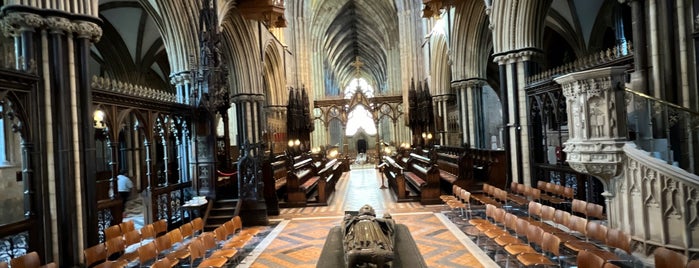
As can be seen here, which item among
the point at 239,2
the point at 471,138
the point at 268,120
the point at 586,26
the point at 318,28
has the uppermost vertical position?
the point at 318,28

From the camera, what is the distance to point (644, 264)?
15.7ft

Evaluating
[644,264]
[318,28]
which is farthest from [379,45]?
[644,264]

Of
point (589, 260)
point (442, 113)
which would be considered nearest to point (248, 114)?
point (442, 113)

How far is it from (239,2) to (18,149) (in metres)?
8.15

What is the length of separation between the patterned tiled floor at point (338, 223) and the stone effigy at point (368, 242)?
186 centimetres

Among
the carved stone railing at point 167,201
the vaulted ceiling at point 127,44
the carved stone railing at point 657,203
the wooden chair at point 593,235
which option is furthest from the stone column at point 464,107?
the vaulted ceiling at point 127,44

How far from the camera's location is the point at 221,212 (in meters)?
8.52

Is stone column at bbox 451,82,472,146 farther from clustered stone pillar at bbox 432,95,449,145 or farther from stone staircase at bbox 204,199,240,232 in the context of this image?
stone staircase at bbox 204,199,240,232

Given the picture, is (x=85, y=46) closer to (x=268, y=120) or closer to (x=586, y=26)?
(x=268, y=120)

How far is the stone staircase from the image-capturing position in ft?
27.0

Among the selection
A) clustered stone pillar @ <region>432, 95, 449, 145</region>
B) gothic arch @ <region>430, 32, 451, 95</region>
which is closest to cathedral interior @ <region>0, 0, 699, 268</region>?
gothic arch @ <region>430, 32, 451, 95</region>

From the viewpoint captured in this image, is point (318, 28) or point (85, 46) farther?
point (318, 28)

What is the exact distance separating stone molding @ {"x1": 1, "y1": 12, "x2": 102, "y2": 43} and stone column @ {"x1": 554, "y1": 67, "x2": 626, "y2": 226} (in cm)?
735

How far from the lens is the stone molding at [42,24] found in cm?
524
